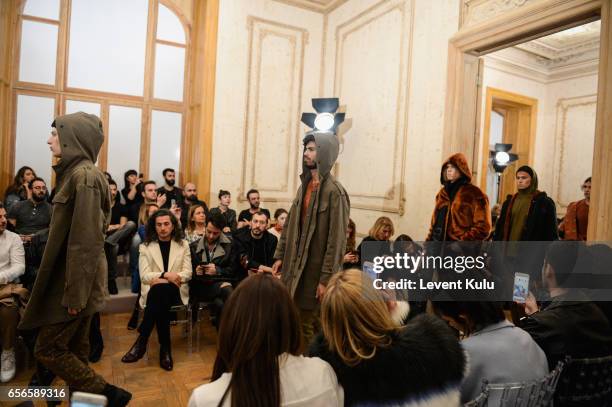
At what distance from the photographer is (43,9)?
5.55 m

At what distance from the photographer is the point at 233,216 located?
5246mm

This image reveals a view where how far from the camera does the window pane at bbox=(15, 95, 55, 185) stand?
5.50 m

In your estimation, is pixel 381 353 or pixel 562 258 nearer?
pixel 381 353

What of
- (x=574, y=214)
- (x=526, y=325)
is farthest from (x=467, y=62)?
(x=526, y=325)

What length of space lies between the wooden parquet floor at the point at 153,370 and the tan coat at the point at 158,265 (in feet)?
1.23

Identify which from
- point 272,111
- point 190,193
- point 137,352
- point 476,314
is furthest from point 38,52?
point 476,314

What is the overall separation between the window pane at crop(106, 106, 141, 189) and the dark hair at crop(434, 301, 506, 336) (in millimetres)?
5549

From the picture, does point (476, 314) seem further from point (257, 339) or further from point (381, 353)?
point (257, 339)

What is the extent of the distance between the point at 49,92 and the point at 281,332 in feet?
19.6

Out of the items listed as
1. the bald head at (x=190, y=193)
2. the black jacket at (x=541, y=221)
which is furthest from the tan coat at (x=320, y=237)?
the bald head at (x=190, y=193)

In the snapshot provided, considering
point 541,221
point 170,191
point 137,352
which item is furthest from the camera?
point 170,191

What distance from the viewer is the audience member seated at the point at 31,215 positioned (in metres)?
3.88

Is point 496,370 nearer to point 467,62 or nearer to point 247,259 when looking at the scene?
point 247,259

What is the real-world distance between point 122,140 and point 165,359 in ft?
13.1
